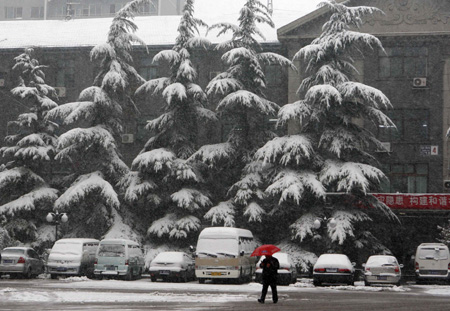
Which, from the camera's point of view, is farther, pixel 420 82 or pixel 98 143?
pixel 420 82

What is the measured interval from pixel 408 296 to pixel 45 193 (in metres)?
22.1

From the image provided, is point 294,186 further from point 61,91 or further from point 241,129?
point 61,91

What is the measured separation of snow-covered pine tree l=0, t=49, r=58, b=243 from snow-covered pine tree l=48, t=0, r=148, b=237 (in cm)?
158

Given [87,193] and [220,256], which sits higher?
[87,193]

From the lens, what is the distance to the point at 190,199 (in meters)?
36.4

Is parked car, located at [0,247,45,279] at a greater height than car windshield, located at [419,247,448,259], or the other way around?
car windshield, located at [419,247,448,259]

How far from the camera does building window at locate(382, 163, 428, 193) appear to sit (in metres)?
40.5

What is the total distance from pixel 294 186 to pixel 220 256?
5585 mm

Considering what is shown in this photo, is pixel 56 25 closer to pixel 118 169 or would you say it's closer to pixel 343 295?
pixel 118 169

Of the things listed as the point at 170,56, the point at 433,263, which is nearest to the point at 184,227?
the point at 170,56

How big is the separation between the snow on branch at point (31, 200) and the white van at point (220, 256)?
11847mm

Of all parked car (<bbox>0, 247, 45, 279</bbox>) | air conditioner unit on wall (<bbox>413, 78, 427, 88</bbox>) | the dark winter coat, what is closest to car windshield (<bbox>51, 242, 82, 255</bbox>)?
parked car (<bbox>0, 247, 45, 279</bbox>)

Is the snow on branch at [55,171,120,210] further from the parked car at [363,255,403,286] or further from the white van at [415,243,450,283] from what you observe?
the white van at [415,243,450,283]

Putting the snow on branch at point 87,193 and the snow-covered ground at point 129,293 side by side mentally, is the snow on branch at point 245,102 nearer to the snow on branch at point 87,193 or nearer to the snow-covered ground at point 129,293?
the snow on branch at point 87,193
